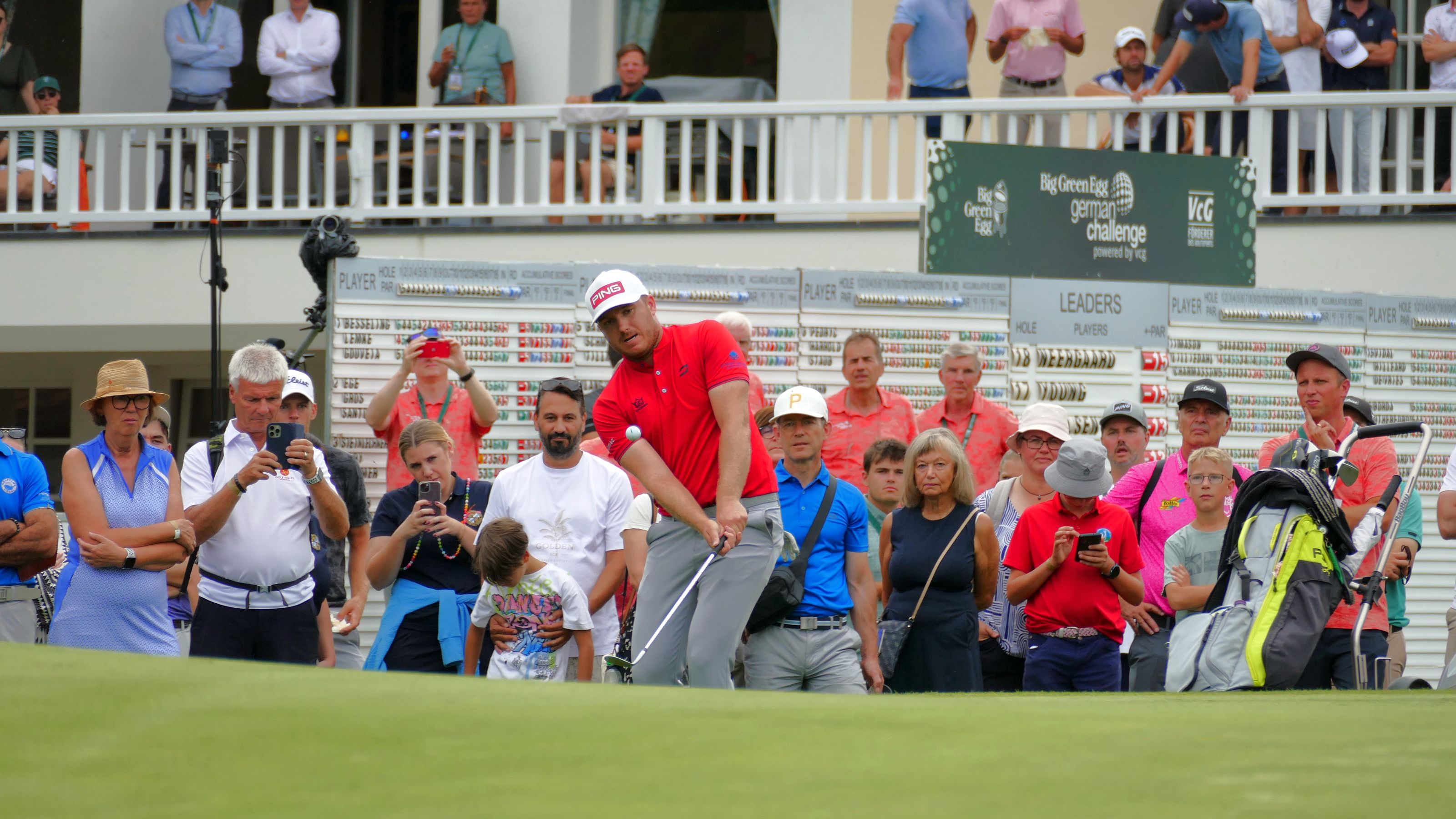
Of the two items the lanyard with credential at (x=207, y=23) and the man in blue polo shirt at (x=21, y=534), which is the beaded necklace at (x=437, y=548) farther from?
the lanyard with credential at (x=207, y=23)

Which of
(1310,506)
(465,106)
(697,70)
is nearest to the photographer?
(1310,506)

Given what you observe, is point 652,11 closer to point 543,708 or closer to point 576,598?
point 576,598

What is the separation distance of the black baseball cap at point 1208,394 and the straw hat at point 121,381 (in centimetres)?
478

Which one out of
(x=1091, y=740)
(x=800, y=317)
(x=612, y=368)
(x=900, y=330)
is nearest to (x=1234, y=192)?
(x=900, y=330)

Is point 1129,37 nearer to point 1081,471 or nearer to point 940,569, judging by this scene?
point 1081,471

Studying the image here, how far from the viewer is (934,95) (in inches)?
450

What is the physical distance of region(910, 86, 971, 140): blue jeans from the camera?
1126 cm

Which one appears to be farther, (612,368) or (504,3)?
(504,3)

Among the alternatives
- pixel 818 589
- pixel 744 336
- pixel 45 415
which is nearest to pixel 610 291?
pixel 818 589

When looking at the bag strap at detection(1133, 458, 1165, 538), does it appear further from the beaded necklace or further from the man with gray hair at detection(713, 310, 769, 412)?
the beaded necklace

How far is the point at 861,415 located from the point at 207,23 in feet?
24.4

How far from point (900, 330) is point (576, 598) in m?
3.51

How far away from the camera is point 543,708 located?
8.00 ft

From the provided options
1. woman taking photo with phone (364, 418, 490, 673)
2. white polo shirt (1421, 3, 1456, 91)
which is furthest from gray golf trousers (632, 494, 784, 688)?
white polo shirt (1421, 3, 1456, 91)
